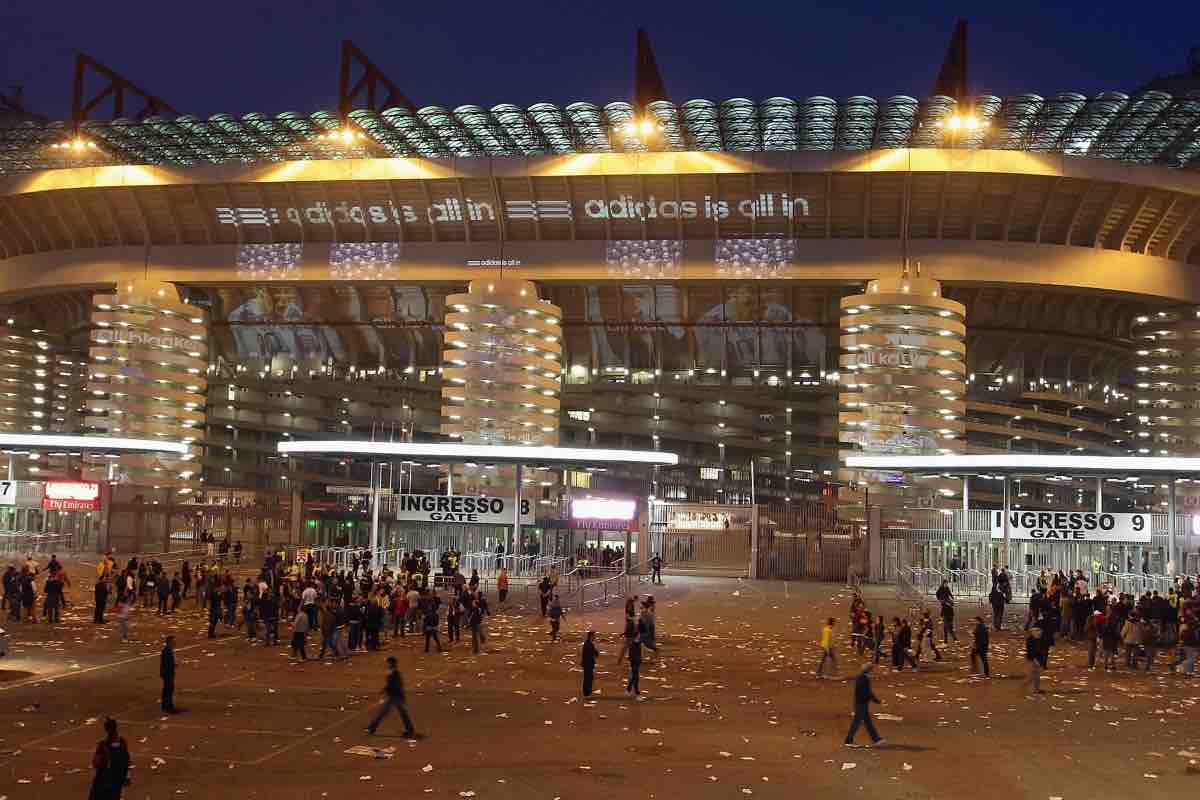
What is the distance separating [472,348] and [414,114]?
12745 millimetres

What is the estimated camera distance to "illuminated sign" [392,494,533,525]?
43.2 m

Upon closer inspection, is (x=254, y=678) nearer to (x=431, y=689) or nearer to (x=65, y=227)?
(x=431, y=689)

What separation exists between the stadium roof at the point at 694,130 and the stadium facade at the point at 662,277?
0.66 feet

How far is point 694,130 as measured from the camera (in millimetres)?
57562

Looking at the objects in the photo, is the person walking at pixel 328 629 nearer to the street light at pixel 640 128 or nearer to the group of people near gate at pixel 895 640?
the group of people near gate at pixel 895 640

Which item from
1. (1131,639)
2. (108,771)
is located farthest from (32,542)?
A: (108,771)

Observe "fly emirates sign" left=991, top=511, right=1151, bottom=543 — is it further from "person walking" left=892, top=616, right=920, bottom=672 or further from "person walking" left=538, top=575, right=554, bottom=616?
"person walking" left=538, top=575, right=554, bottom=616

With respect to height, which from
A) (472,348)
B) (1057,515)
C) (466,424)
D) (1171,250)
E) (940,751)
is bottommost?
(940,751)

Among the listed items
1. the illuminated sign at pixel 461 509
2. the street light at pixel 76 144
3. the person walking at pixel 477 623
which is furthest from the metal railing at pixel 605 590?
the street light at pixel 76 144

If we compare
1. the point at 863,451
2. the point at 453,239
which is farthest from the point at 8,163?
the point at 863,451

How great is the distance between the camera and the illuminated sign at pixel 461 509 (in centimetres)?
4325

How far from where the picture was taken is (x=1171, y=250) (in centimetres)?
6481

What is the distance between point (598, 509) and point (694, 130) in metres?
21.5

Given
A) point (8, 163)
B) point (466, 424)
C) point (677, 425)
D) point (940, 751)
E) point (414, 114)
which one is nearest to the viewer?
point (940, 751)
